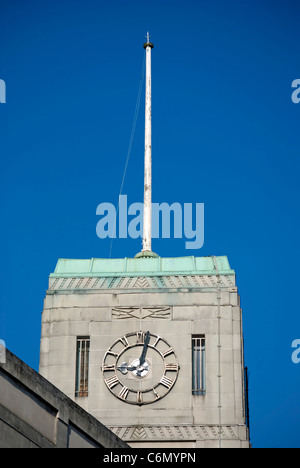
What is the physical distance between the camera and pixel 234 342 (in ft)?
260

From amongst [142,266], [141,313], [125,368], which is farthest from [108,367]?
[142,266]

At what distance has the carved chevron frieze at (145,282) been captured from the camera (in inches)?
3174

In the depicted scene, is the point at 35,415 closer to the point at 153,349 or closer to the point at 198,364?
the point at 153,349

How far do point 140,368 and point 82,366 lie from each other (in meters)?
4.00

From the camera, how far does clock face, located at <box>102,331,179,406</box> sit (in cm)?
7706

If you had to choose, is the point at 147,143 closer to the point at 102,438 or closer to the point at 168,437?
the point at 168,437

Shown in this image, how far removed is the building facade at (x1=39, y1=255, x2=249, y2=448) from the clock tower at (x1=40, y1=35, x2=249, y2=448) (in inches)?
2.2

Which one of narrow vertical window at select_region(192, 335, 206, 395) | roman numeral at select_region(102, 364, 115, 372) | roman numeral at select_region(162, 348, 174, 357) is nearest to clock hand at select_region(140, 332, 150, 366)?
roman numeral at select_region(162, 348, 174, 357)

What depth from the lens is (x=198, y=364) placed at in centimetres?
7838

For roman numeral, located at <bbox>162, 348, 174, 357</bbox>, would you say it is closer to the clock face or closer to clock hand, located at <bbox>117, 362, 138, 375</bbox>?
the clock face

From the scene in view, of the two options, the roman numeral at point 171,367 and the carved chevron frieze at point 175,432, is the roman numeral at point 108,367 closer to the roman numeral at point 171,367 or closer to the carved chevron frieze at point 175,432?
the roman numeral at point 171,367
